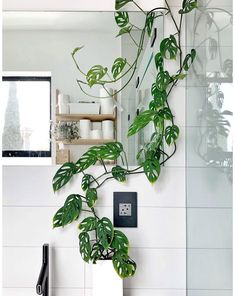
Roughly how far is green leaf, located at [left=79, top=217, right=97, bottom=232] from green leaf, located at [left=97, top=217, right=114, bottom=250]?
0.07 ft

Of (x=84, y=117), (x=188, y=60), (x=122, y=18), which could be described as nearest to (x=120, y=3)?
(x=122, y=18)

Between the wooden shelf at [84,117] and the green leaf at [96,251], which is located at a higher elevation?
the wooden shelf at [84,117]

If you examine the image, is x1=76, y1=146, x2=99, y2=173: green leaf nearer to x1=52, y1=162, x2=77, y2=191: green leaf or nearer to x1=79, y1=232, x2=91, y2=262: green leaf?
x1=52, y1=162, x2=77, y2=191: green leaf

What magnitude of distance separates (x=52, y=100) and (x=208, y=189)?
72cm

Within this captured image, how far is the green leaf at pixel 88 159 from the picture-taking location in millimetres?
1543

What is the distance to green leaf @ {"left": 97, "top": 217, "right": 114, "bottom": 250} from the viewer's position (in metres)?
Result: 1.47

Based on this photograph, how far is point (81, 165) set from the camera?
1.55 metres

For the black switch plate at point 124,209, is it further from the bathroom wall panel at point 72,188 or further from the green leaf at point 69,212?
the green leaf at point 69,212

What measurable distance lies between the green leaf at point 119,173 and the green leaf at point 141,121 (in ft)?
0.50

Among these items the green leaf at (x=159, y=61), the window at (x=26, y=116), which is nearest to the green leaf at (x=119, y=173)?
the window at (x=26, y=116)

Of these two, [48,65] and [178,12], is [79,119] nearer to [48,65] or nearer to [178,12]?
[48,65]

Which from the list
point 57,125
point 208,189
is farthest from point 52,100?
point 208,189

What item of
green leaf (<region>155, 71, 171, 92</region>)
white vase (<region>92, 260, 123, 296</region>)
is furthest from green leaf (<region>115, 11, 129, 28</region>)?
white vase (<region>92, 260, 123, 296</region>)

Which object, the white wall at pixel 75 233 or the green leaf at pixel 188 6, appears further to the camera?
the white wall at pixel 75 233
